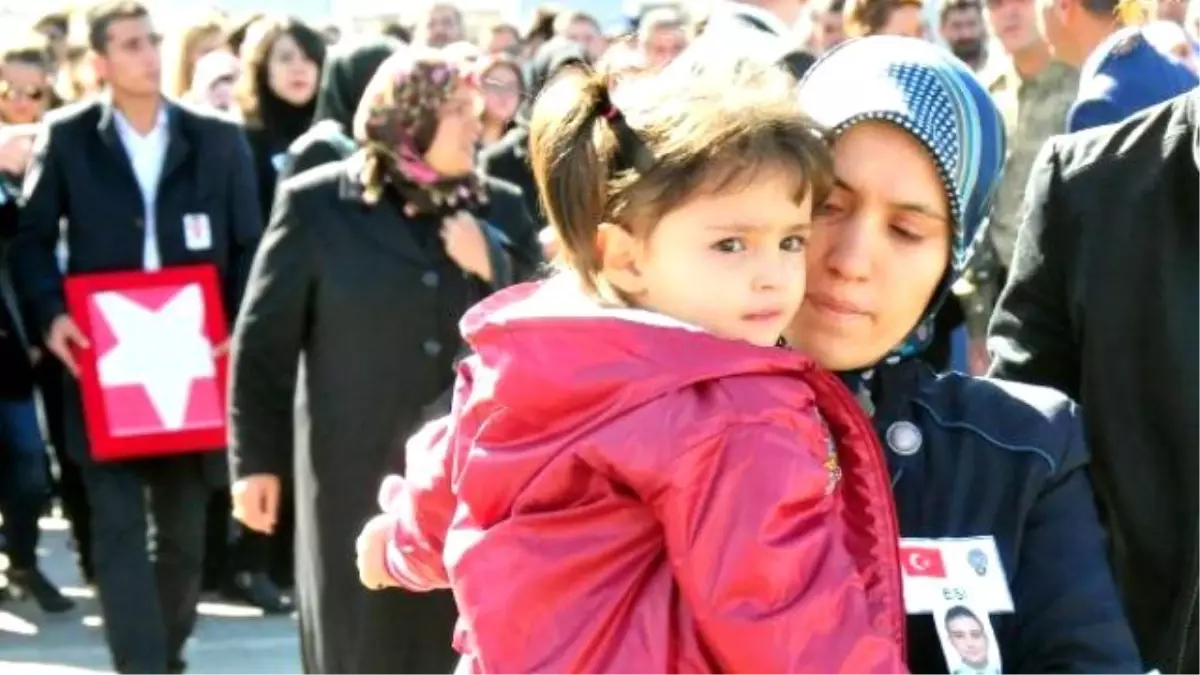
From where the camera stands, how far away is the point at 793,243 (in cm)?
219

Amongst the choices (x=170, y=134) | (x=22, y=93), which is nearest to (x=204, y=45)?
(x=22, y=93)

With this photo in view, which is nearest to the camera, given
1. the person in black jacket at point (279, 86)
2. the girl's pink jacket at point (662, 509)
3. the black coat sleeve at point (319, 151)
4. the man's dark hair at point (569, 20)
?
the girl's pink jacket at point (662, 509)

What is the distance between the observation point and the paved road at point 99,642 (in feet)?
26.4

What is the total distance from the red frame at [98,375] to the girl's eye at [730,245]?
5.17m

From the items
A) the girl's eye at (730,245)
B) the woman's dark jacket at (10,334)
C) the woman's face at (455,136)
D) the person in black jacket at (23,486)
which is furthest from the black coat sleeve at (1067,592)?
the person in black jacket at (23,486)

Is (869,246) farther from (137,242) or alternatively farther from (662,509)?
(137,242)

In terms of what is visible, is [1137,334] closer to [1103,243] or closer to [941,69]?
[1103,243]

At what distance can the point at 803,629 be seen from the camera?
2.02m

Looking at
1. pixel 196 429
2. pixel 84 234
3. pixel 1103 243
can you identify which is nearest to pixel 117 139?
pixel 84 234

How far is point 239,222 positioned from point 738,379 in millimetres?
5549

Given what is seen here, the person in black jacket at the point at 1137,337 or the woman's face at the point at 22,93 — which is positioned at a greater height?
the person in black jacket at the point at 1137,337

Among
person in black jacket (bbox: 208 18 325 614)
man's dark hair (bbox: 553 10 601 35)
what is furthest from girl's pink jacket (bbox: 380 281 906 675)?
man's dark hair (bbox: 553 10 601 35)

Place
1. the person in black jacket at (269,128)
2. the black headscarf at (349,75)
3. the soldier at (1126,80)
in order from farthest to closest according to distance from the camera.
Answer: the person in black jacket at (269,128), the black headscarf at (349,75), the soldier at (1126,80)

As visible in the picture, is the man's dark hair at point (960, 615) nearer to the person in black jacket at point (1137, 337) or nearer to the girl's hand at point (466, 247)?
the person in black jacket at point (1137, 337)
